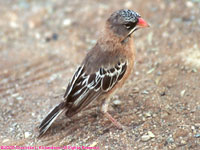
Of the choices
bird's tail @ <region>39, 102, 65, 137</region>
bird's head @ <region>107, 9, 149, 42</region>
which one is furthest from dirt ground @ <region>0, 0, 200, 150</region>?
bird's head @ <region>107, 9, 149, 42</region>

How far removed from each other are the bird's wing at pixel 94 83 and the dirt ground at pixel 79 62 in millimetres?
599

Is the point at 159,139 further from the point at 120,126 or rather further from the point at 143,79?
the point at 143,79

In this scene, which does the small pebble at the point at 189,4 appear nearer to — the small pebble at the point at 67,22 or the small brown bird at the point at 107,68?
the small pebble at the point at 67,22

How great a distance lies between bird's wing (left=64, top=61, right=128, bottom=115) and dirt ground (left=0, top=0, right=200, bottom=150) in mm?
599

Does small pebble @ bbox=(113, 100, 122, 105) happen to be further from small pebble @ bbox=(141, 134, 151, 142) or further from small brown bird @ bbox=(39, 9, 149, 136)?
small pebble @ bbox=(141, 134, 151, 142)

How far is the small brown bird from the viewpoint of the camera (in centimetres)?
632

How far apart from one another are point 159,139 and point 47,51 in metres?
4.45

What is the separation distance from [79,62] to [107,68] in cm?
229

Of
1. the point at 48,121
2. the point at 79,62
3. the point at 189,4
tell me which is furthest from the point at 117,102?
the point at 189,4

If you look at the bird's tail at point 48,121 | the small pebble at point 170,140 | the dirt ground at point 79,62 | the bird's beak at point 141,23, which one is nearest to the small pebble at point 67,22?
the dirt ground at point 79,62

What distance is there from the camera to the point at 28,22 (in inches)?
396

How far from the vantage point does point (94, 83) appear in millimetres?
6398

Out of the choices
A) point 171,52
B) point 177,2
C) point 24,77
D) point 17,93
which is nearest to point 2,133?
point 17,93

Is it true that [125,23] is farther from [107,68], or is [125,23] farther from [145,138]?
[145,138]
